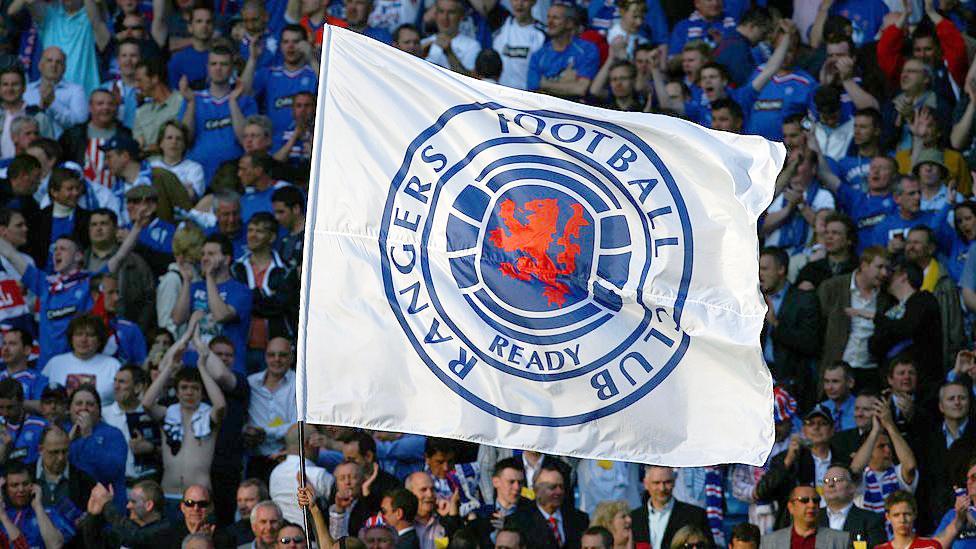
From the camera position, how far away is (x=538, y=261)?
9.92m

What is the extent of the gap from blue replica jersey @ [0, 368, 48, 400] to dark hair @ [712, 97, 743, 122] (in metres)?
5.63

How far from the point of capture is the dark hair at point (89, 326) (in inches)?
595

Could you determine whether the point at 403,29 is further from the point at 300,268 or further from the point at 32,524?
the point at 32,524

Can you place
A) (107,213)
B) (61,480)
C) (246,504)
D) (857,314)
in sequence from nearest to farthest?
(246,504) < (61,480) < (857,314) < (107,213)

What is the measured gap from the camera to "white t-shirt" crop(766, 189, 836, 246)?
53.7ft

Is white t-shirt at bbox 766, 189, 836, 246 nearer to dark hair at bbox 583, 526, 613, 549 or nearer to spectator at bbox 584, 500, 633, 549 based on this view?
spectator at bbox 584, 500, 633, 549

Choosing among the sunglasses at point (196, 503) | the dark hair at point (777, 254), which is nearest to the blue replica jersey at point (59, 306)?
the sunglasses at point (196, 503)

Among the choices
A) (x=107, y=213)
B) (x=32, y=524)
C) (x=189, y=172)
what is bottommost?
(x=32, y=524)

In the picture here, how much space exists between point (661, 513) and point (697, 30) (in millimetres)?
6377

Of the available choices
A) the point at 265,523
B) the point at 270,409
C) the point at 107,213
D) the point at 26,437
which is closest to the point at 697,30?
the point at 107,213

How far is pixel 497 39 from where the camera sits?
1875 cm

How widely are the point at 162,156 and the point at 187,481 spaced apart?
3.94 m

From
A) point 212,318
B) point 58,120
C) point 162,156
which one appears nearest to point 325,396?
point 212,318

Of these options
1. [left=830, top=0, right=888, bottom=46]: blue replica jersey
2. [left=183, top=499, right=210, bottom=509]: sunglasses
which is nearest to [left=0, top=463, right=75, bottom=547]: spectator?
[left=183, top=499, right=210, bottom=509]: sunglasses
